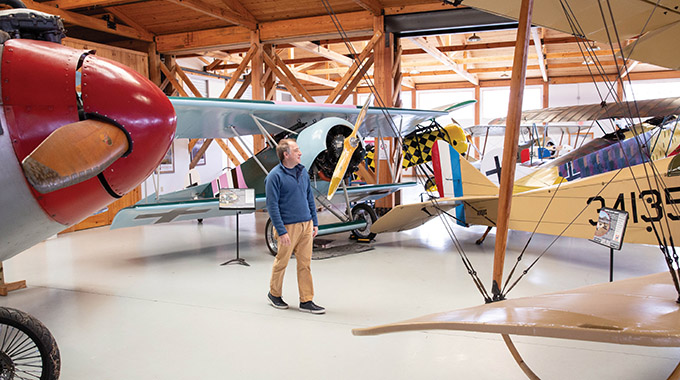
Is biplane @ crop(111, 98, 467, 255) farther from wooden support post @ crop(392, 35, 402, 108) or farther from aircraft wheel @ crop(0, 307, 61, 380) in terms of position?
aircraft wheel @ crop(0, 307, 61, 380)

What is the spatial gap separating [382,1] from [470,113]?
15231 mm

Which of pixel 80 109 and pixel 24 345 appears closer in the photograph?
pixel 80 109

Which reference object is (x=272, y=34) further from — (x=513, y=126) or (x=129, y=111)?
(x=129, y=111)

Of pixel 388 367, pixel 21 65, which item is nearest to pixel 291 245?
pixel 388 367

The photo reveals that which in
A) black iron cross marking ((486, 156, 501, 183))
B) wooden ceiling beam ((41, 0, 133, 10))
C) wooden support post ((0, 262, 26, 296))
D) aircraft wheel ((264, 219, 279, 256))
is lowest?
wooden support post ((0, 262, 26, 296))

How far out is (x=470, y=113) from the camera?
22.8 meters

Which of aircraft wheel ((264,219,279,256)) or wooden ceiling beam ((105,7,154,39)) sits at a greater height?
wooden ceiling beam ((105,7,154,39))

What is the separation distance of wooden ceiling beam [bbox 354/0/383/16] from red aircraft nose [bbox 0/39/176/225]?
23.0 feet

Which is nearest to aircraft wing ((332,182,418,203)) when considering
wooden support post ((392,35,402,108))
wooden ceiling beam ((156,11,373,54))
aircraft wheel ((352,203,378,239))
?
aircraft wheel ((352,203,378,239))

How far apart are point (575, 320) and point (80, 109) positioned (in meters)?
1.89

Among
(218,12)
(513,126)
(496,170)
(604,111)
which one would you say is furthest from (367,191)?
(604,111)

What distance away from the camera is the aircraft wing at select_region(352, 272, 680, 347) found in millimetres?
1165

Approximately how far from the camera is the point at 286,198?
387 cm

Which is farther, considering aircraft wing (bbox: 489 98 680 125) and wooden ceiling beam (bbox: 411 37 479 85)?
wooden ceiling beam (bbox: 411 37 479 85)
